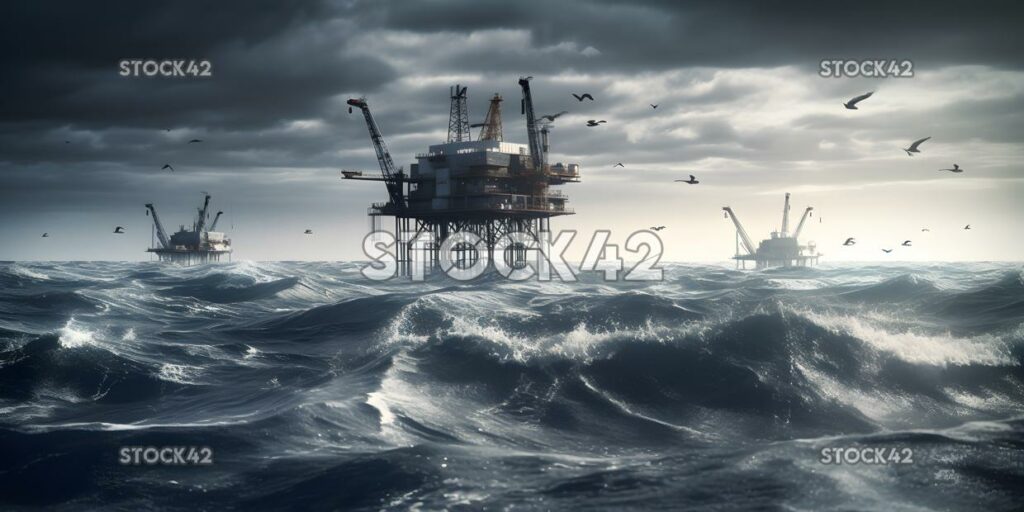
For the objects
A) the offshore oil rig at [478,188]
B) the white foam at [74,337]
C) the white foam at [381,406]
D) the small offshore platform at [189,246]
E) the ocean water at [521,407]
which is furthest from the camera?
the small offshore platform at [189,246]

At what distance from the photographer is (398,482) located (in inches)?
635

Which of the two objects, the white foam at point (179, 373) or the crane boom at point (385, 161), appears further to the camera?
the crane boom at point (385, 161)

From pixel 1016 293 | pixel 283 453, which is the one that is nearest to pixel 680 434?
pixel 283 453

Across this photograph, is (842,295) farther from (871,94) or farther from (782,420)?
(782,420)

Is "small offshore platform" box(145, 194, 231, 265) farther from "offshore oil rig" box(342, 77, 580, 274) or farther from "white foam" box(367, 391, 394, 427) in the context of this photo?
"white foam" box(367, 391, 394, 427)

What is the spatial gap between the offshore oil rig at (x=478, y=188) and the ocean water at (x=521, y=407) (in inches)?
1934

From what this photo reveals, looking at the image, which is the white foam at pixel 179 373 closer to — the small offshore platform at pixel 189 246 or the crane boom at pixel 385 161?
the crane boom at pixel 385 161

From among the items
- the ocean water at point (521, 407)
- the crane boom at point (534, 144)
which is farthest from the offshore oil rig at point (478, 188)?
the ocean water at point (521, 407)

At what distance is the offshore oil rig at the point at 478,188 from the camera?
308 feet

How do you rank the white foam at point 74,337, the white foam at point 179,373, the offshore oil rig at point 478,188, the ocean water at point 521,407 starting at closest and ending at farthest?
the ocean water at point 521,407
the white foam at point 179,373
the white foam at point 74,337
the offshore oil rig at point 478,188

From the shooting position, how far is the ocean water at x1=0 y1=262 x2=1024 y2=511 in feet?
52.1

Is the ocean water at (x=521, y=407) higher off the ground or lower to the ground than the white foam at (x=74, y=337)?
lower

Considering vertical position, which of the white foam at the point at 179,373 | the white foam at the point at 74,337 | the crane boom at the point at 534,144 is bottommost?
the white foam at the point at 179,373

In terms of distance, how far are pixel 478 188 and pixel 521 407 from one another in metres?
70.7
